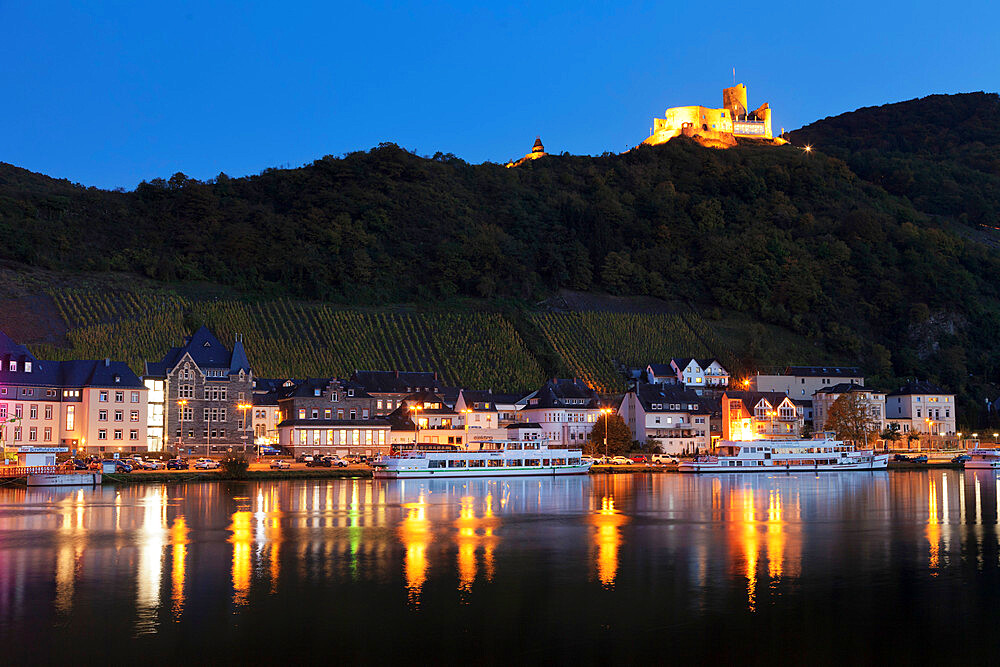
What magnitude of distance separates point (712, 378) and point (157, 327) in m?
52.5

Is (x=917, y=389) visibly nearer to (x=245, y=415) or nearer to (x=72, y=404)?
(x=245, y=415)

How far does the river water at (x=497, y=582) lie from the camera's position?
18.8 meters

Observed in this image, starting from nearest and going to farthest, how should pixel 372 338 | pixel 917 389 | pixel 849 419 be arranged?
1. pixel 849 419
2. pixel 917 389
3. pixel 372 338

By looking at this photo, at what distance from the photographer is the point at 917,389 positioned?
9944cm

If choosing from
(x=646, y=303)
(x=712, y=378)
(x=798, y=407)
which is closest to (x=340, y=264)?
(x=646, y=303)

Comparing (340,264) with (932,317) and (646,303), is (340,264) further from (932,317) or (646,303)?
(932,317)

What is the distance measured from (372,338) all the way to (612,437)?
28921mm

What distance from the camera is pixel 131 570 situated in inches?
1051

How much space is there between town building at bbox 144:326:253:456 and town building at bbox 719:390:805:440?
41399mm

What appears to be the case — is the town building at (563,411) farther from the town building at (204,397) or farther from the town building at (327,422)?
the town building at (204,397)

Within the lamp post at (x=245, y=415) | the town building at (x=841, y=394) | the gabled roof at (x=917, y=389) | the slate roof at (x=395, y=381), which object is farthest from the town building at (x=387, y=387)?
the gabled roof at (x=917, y=389)

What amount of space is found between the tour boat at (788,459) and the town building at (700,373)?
1836cm

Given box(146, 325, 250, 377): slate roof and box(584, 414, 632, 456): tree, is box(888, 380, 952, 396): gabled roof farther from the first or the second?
box(146, 325, 250, 377): slate roof

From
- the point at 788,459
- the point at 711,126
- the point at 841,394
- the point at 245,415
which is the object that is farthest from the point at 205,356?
the point at 711,126
